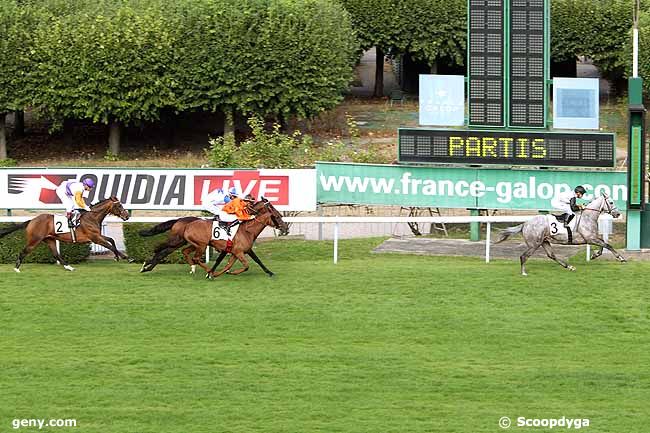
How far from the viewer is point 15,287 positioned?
68.2ft

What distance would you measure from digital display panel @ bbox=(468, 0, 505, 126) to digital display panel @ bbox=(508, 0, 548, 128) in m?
0.17

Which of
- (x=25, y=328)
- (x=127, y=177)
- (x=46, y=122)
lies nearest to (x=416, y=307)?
(x=25, y=328)

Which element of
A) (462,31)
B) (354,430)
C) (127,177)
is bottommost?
(354,430)

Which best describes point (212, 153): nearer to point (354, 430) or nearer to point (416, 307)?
point (416, 307)

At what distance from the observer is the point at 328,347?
17.3 m

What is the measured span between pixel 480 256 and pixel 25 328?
785 cm

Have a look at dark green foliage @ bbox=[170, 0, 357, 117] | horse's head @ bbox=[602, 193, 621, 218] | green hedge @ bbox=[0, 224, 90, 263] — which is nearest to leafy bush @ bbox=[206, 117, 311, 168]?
green hedge @ bbox=[0, 224, 90, 263]

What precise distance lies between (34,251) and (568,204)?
26.3 ft

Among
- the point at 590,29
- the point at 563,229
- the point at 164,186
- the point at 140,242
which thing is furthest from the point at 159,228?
the point at 590,29

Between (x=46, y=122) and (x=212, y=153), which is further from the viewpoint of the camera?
(x=46, y=122)

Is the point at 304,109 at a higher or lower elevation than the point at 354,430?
higher

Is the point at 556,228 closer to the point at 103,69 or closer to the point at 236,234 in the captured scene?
the point at 236,234

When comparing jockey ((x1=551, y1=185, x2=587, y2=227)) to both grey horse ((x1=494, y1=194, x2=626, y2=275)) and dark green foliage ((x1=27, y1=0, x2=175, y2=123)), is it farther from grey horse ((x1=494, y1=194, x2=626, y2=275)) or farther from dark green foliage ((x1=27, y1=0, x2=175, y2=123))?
dark green foliage ((x1=27, y1=0, x2=175, y2=123))

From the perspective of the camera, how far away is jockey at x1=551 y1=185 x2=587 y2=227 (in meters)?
21.3
